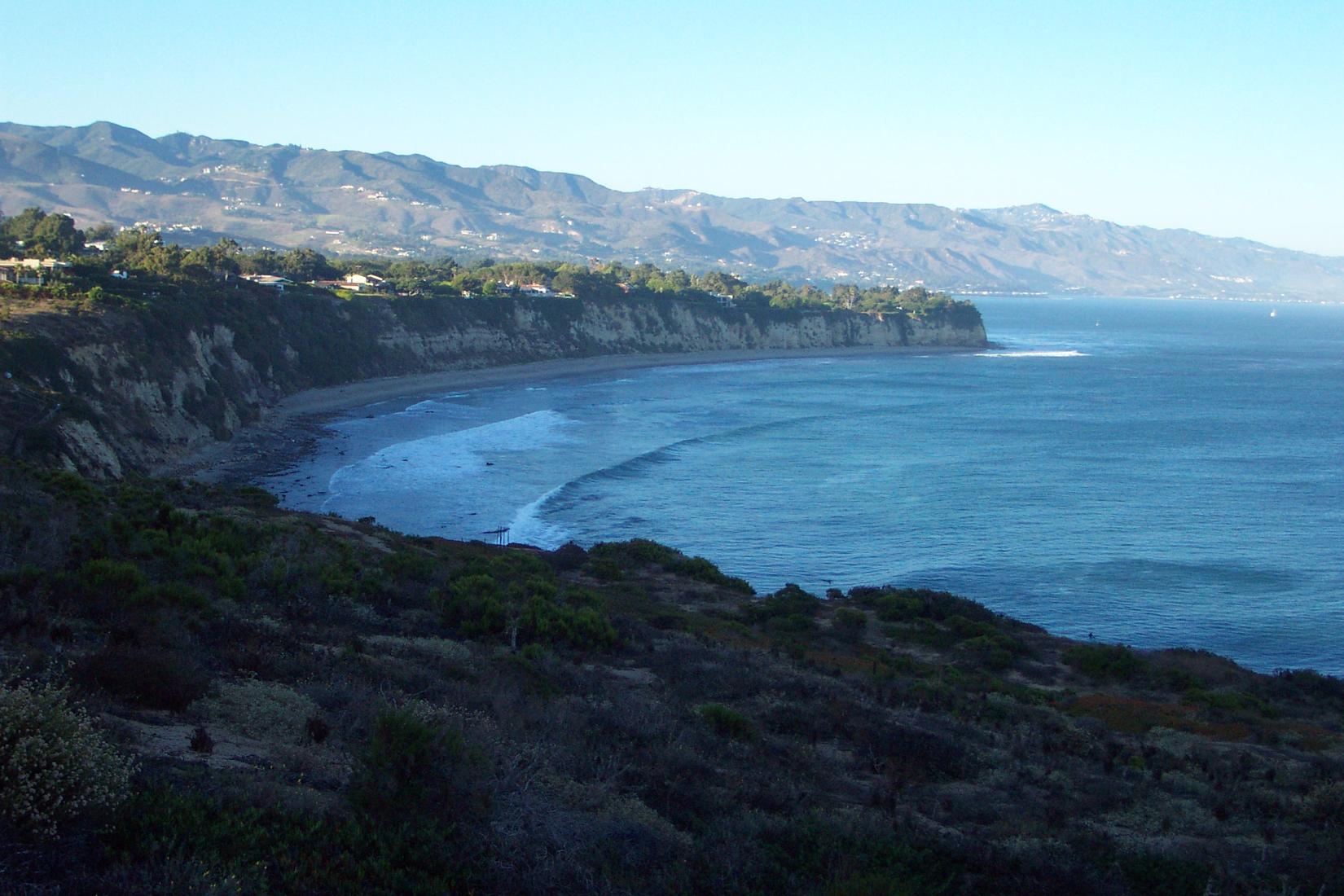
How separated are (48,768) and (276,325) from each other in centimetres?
6918

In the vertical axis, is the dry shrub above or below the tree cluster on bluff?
below

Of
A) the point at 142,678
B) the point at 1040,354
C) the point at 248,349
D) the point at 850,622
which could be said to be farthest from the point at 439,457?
the point at 1040,354

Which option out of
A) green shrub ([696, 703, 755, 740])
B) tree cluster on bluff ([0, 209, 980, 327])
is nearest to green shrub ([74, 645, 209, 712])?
green shrub ([696, 703, 755, 740])

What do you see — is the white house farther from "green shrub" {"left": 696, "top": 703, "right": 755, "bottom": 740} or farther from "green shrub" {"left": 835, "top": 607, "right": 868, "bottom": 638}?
"green shrub" {"left": 696, "top": 703, "right": 755, "bottom": 740}

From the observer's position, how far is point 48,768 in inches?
233

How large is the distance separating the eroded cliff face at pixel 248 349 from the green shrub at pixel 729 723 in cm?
2511

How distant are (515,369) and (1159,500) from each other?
5948 centimetres

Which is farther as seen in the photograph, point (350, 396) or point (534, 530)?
point (350, 396)

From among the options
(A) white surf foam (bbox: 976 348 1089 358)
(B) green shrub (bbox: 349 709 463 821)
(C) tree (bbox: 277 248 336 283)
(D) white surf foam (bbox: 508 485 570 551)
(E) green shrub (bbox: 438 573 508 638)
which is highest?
(C) tree (bbox: 277 248 336 283)

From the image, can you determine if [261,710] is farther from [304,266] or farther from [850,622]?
[304,266]

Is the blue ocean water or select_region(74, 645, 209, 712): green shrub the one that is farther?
the blue ocean water

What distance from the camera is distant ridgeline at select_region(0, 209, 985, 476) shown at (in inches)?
1538

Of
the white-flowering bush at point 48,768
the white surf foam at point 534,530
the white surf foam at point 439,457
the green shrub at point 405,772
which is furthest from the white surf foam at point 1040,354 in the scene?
the white-flowering bush at point 48,768

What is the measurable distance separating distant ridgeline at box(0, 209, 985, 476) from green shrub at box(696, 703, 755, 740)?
2509cm
